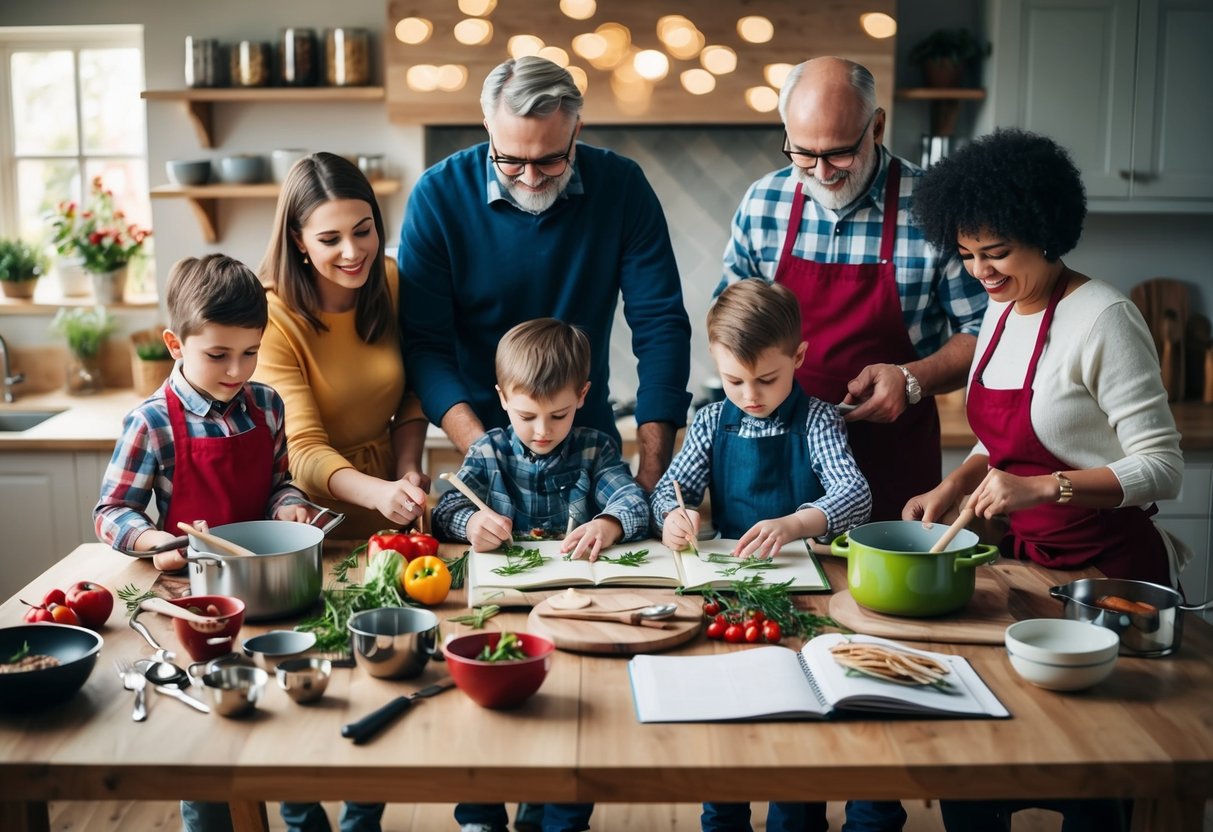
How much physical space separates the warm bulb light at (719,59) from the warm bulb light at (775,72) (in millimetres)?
103

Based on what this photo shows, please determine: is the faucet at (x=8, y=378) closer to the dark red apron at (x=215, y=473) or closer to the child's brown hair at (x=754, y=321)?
the dark red apron at (x=215, y=473)

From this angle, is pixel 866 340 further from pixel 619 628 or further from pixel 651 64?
pixel 651 64

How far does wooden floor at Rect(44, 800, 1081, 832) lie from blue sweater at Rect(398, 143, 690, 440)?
1.06 m

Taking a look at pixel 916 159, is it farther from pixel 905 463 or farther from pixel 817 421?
pixel 817 421

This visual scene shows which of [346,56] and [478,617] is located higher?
[346,56]

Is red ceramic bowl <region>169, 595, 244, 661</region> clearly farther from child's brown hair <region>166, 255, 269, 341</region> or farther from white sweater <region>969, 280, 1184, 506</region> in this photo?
white sweater <region>969, 280, 1184, 506</region>

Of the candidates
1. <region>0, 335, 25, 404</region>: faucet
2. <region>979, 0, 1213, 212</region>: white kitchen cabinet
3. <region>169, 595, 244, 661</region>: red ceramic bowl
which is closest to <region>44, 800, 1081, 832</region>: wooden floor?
<region>169, 595, 244, 661</region>: red ceramic bowl

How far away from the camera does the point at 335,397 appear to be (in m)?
2.30

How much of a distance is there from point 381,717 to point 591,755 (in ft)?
0.86

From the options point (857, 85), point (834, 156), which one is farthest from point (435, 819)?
point (857, 85)

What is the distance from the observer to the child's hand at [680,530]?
1979 mm

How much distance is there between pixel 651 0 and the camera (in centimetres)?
388

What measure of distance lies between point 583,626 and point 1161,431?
97 centimetres

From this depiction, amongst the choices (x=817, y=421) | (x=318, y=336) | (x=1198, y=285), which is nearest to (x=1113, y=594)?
(x=817, y=421)
